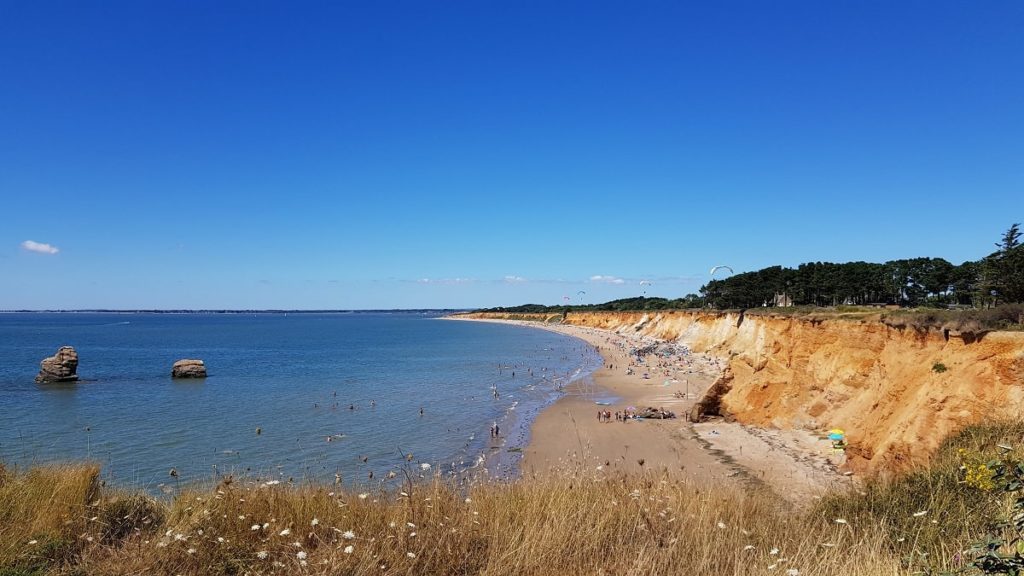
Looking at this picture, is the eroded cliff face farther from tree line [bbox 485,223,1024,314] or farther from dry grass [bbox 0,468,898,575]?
tree line [bbox 485,223,1024,314]

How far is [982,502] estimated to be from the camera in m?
6.33

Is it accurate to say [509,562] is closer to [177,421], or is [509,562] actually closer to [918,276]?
[177,421]

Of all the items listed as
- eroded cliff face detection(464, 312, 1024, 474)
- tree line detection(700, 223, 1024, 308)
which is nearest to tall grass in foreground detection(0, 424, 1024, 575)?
eroded cliff face detection(464, 312, 1024, 474)

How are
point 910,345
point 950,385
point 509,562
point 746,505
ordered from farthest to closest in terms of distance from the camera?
point 910,345
point 950,385
point 746,505
point 509,562

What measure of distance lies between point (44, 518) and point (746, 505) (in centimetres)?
839

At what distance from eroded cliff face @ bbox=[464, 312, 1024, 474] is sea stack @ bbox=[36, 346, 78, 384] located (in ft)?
171

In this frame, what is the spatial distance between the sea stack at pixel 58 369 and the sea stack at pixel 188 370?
7495 mm

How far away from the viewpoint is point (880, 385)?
2164cm

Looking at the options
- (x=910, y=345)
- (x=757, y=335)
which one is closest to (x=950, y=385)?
(x=910, y=345)

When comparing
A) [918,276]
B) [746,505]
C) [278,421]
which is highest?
[918,276]

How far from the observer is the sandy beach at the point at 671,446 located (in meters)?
14.6

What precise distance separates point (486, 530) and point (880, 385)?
21.7 metres

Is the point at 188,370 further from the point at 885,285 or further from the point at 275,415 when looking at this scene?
the point at 885,285

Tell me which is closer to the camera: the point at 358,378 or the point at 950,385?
the point at 950,385
